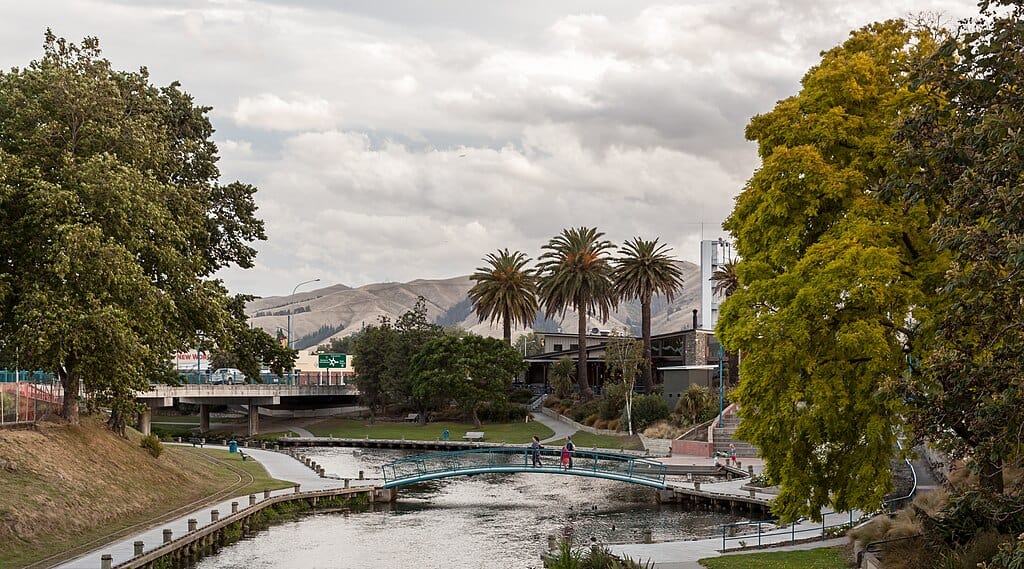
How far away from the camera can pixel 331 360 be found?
143625mm

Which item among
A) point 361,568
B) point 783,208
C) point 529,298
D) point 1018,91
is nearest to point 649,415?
point 529,298

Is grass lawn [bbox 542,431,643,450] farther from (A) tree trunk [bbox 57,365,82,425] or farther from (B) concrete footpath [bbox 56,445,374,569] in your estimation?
(A) tree trunk [bbox 57,365,82,425]

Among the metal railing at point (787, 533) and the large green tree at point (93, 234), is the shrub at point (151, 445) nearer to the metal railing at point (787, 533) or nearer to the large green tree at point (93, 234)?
the large green tree at point (93, 234)

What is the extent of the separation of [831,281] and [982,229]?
374 inches

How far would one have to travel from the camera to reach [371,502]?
54.4m

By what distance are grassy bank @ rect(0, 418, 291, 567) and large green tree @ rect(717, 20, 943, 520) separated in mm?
23286

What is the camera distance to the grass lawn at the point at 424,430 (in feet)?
299

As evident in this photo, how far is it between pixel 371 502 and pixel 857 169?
115 feet

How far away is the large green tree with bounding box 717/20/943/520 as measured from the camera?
83.4ft

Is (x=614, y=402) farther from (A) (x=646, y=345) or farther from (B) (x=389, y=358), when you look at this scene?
(B) (x=389, y=358)

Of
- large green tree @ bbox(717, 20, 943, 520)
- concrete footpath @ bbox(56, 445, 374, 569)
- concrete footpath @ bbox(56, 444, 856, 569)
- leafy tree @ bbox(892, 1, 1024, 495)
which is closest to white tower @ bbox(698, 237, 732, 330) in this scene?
concrete footpath @ bbox(56, 445, 374, 569)

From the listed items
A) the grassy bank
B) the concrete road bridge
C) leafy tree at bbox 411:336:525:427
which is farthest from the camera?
leafy tree at bbox 411:336:525:427

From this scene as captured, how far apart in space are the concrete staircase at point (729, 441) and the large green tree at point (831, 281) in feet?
135

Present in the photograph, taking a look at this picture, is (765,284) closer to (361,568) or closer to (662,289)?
(361,568)
